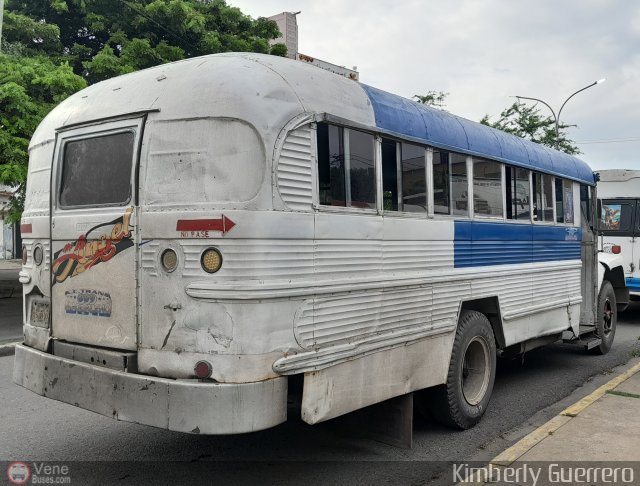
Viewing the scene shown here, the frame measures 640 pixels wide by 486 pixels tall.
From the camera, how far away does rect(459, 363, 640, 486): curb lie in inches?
156

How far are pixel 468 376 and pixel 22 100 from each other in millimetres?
9128

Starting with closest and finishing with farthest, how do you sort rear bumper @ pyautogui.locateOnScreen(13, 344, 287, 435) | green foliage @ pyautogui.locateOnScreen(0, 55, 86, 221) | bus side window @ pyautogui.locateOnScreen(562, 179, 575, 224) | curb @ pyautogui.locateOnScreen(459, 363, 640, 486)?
rear bumper @ pyautogui.locateOnScreen(13, 344, 287, 435)
curb @ pyautogui.locateOnScreen(459, 363, 640, 486)
bus side window @ pyautogui.locateOnScreen(562, 179, 575, 224)
green foliage @ pyautogui.locateOnScreen(0, 55, 86, 221)

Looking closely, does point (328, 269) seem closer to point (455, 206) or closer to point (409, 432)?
point (409, 432)

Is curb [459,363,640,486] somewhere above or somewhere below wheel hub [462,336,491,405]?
below

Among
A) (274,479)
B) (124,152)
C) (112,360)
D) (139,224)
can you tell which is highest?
(124,152)

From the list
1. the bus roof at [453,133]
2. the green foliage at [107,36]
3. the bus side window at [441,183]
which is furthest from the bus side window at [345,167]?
the green foliage at [107,36]

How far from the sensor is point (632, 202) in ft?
39.8

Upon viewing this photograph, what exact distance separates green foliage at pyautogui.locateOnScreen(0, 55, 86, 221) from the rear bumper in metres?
7.83

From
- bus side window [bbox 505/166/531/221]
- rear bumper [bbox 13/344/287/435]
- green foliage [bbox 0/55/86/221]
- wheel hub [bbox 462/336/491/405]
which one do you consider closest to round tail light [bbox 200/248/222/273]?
rear bumper [bbox 13/344/287/435]

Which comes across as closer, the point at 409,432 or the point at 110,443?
the point at 409,432

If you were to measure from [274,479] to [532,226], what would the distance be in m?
4.02

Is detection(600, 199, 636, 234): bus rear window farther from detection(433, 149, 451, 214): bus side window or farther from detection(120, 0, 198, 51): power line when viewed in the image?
detection(120, 0, 198, 51): power line

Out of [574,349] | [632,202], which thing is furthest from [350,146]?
[632,202]

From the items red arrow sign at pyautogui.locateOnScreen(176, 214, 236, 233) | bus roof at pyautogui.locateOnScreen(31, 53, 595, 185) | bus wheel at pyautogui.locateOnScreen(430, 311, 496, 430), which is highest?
bus roof at pyautogui.locateOnScreen(31, 53, 595, 185)
